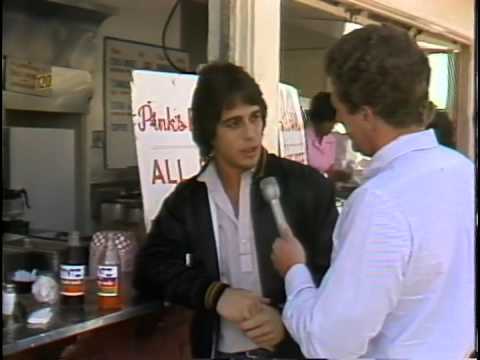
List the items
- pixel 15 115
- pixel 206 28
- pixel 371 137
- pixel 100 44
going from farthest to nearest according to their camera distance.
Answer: pixel 100 44 → pixel 15 115 → pixel 206 28 → pixel 371 137

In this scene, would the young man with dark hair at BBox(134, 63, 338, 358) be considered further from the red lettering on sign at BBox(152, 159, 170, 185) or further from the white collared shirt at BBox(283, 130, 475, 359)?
the white collared shirt at BBox(283, 130, 475, 359)

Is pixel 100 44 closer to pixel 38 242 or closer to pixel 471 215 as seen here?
pixel 38 242

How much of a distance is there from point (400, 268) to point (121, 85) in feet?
6.06

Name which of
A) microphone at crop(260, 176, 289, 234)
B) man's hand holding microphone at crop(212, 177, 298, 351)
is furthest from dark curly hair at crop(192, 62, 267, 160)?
man's hand holding microphone at crop(212, 177, 298, 351)

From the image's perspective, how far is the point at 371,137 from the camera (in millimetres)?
1369

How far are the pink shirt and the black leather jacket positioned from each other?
221 mm

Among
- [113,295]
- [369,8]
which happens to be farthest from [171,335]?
[369,8]

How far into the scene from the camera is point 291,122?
8.29ft

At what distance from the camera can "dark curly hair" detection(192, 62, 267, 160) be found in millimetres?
2049

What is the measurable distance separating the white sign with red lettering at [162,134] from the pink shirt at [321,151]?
39 centimetres

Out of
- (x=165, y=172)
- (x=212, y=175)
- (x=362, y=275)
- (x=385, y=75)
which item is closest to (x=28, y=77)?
(x=165, y=172)

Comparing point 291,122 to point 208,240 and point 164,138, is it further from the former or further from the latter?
point 208,240

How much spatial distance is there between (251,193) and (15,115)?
1.25 metres

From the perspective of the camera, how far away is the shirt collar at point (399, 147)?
133 cm
